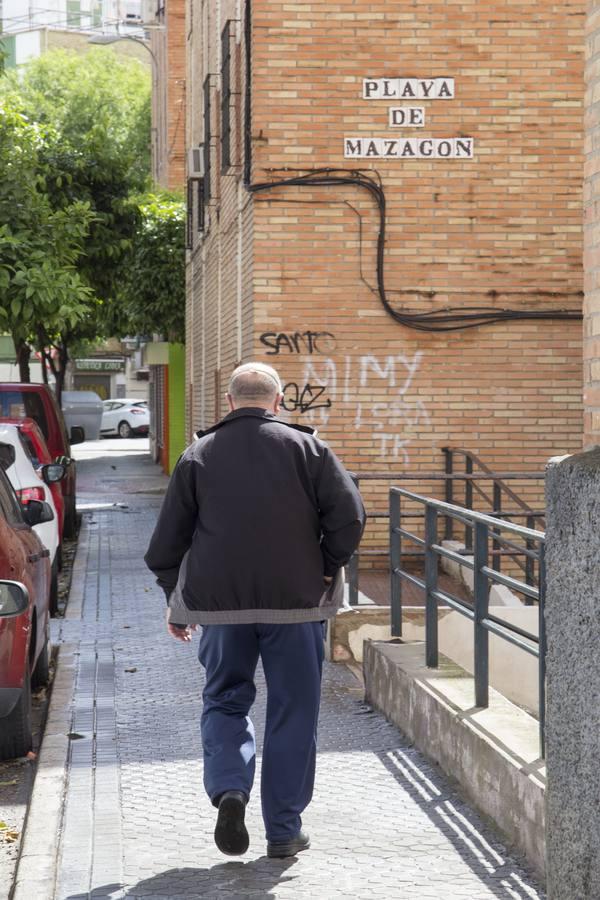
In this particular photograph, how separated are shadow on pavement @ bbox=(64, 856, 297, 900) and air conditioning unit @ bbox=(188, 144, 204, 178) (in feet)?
54.2

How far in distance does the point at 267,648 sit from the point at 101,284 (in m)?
22.1

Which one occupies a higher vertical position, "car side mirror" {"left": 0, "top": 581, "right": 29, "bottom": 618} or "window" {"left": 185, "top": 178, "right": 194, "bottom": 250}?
"window" {"left": 185, "top": 178, "right": 194, "bottom": 250}

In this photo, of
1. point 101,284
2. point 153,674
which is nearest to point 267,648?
point 153,674

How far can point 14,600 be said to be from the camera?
6090 mm

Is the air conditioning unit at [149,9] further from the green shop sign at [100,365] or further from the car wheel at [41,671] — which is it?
the car wheel at [41,671]

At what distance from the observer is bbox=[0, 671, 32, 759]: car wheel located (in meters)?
6.91

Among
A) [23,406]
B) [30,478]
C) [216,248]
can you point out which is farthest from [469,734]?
[216,248]

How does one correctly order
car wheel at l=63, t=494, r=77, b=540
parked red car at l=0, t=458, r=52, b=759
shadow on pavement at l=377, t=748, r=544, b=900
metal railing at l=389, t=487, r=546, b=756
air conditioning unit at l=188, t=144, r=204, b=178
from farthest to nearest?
air conditioning unit at l=188, t=144, r=204, b=178 → car wheel at l=63, t=494, r=77, b=540 → parked red car at l=0, t=458, r=52, b=759 → metal railing at l=389, t=487, r=546, b=756 → shadow on pavement at l=377, t=748, r=544, b=900

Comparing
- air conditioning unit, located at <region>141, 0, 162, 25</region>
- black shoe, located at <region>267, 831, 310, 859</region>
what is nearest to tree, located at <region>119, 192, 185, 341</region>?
air conditioning unit, located at <region>141, 0, 162, 25</region>

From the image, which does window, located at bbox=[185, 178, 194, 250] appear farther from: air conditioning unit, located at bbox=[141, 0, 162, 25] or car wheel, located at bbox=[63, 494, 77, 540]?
air conditioning unit, located at bbox=[141, 0, 162, 25]

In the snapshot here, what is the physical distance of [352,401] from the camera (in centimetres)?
1382

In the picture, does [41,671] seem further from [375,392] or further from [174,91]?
[174,91]

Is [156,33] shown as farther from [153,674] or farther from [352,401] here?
[153,674]

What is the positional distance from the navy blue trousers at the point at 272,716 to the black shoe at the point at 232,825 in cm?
5
